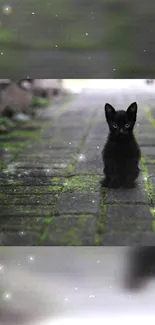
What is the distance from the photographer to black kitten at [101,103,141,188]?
7.70 ft

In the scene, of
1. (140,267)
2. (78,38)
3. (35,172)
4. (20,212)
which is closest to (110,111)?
(78,38)

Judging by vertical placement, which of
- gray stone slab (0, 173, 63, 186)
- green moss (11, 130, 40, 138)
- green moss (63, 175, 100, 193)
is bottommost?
green moss (11, 130, 40, 138)

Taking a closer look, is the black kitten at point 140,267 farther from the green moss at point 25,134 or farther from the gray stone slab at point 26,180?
the green moss at point 25,134

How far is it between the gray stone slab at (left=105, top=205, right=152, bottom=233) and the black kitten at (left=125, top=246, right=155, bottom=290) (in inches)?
4.1

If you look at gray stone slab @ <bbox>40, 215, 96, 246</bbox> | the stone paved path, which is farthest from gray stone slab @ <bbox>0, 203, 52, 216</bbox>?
gray stone slab @ <bbox>40, 215, 96, 246</bbox>

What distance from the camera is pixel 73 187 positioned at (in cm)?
218

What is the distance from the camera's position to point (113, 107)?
239cm

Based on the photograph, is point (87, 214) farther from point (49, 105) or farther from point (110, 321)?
point (49, 105)

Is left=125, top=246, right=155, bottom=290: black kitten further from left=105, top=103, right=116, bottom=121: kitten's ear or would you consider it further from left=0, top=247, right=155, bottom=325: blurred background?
left=105, top=103, right=116, bottom=121: kitten's ear

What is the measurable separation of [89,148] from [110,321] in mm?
1752

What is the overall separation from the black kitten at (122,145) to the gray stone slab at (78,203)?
32cm

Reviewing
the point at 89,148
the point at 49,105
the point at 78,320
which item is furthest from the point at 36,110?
the point at 78,320

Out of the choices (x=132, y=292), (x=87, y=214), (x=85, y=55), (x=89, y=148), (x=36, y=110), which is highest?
(x=85, y=55)

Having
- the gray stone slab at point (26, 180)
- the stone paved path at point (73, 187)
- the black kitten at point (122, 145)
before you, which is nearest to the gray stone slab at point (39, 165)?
the stone paved path at point (73, 187)
